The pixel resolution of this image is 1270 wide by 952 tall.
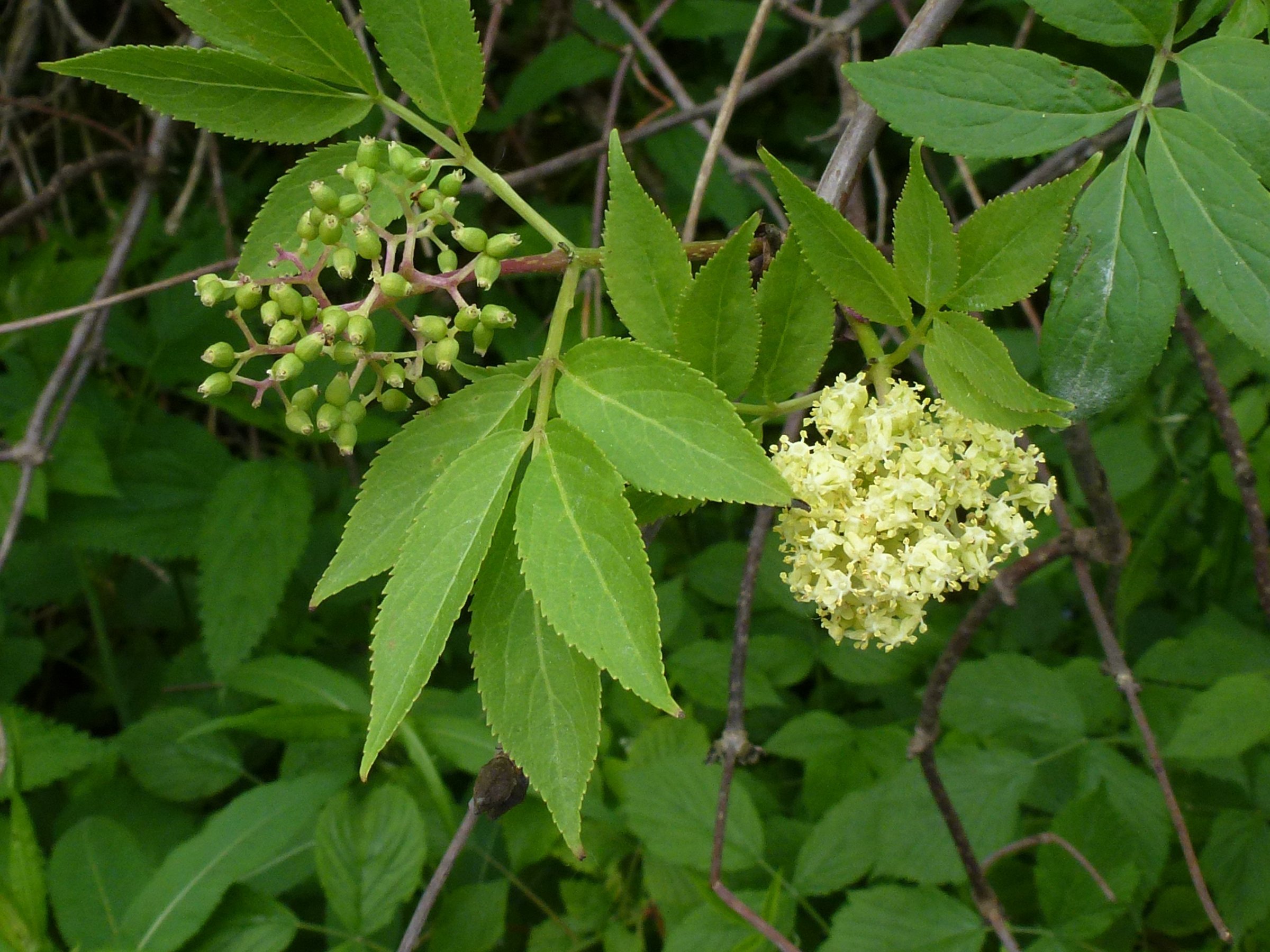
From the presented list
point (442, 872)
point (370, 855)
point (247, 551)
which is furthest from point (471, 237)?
point (247, 551)

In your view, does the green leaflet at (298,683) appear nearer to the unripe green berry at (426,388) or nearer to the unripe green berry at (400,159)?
the unripe green berry at (426,388)

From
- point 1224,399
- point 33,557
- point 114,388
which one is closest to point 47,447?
point 33,557

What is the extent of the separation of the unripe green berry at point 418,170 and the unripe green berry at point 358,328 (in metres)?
0.17

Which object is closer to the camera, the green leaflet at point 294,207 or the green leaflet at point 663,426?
the green leaflet at point 663,426

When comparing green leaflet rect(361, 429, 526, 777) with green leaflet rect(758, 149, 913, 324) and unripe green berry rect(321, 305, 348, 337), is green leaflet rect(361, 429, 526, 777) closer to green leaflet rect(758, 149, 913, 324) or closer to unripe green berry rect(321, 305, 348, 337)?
unripe green berry rect(321, 305, 348, 337)

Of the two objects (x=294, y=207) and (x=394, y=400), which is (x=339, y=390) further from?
(x=294, y=207)

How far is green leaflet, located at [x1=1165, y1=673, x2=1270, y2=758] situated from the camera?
207 cm

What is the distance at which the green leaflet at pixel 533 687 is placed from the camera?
3.50 feet

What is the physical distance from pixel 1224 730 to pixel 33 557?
3.16 meters

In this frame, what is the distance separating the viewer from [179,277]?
1790 millimetres

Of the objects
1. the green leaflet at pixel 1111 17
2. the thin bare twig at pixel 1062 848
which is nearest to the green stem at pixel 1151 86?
the green leaflet at pixel 1111 17

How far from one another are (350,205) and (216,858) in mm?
1449

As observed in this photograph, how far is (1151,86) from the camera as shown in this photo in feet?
4.17

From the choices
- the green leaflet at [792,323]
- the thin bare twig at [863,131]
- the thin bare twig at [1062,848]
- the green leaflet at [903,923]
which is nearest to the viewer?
the green leaflet at [792,323]
